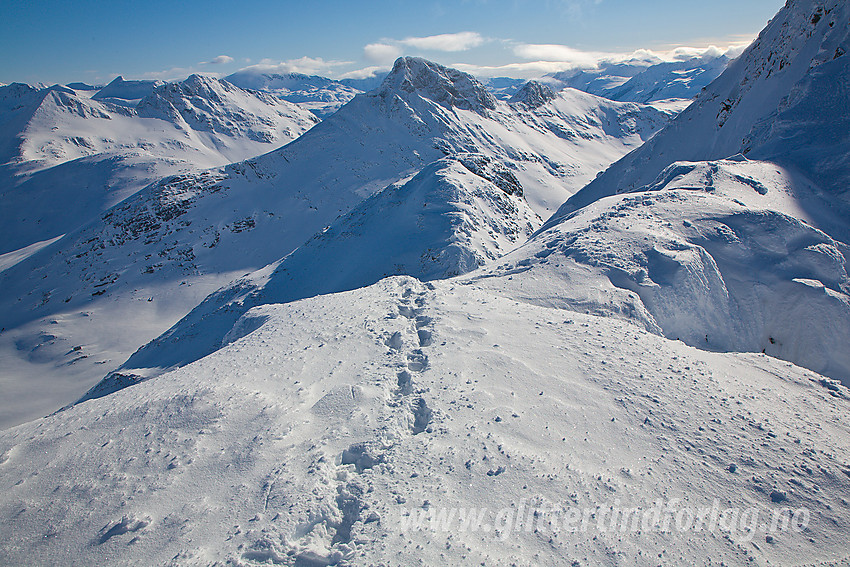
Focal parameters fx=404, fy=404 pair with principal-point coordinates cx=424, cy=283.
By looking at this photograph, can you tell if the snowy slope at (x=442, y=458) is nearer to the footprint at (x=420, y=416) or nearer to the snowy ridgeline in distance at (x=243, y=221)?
the footprint at (x=420, y=416)

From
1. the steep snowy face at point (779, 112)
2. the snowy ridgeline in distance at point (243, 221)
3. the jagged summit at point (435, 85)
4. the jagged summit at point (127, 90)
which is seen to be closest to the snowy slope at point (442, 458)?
the snowy ridgeline in distance at point (243, 221)

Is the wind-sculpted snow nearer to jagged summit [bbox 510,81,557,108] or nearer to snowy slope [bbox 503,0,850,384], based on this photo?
snowy slope [bbox 503,0,850,384]

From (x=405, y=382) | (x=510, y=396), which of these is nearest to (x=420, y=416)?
(x=405, y=382)

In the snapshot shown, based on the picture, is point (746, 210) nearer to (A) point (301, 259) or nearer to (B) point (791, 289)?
(B) point (791, 289)

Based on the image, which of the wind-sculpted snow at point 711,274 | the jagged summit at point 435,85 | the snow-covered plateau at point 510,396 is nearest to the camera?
the snow-covered plateau at point 510,396

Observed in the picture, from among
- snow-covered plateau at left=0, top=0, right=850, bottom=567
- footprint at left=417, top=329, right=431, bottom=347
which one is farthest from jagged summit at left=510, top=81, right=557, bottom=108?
footprint at left=417, top=329, right=431, bottom=347

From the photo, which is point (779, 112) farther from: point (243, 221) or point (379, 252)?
point (243, 221)
